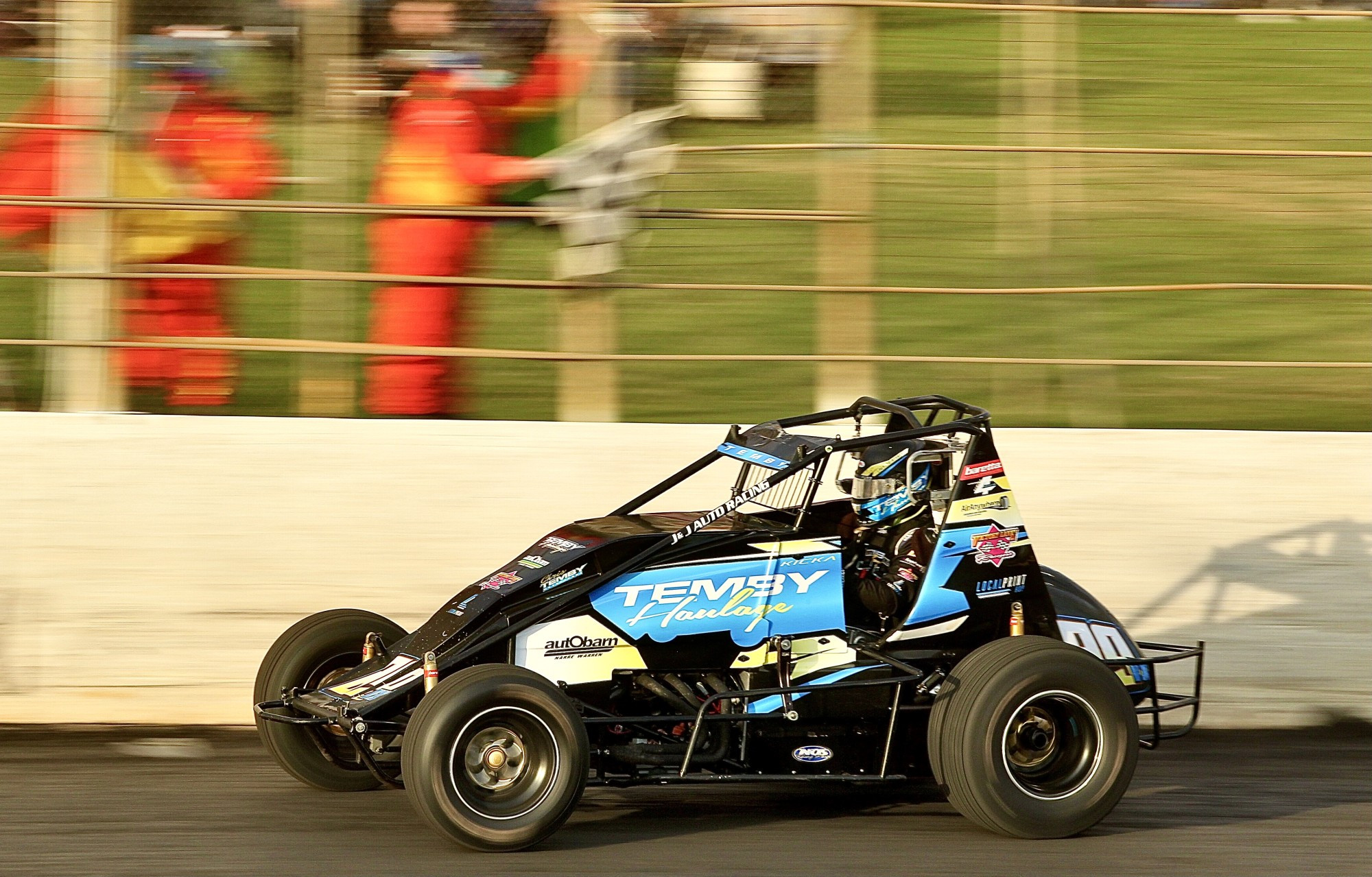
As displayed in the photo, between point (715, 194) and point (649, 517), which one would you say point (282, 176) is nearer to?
point (715, 194)

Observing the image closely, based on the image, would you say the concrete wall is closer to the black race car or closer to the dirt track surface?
the dirt track surface

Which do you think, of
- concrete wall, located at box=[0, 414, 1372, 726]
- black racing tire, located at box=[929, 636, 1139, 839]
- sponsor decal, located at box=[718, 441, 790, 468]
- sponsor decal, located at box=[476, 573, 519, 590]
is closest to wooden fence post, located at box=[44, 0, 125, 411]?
concrete wall, located at box=[0, 414, 1372, 726]

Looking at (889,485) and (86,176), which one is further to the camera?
(86,176)

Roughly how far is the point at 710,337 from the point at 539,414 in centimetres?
79

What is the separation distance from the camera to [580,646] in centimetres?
527

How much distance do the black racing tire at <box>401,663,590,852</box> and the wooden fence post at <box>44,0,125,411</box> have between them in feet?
8.63

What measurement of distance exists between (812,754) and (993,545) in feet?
3.10

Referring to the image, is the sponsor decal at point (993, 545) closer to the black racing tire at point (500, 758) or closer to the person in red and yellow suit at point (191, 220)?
the black racing tire at point (500, 758)

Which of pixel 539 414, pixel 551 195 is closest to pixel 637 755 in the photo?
pixel 539 414

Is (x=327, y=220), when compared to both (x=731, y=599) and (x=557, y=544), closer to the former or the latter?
(x=557, y=544)

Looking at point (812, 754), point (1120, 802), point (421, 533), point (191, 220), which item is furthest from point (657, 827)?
point (191, 220)

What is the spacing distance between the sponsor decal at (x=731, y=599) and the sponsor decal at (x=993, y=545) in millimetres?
481

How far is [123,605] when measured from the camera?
6.56 m

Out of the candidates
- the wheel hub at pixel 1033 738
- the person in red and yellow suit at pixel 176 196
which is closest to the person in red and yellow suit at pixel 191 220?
the person in red and yellow suit at pixel 176 196
